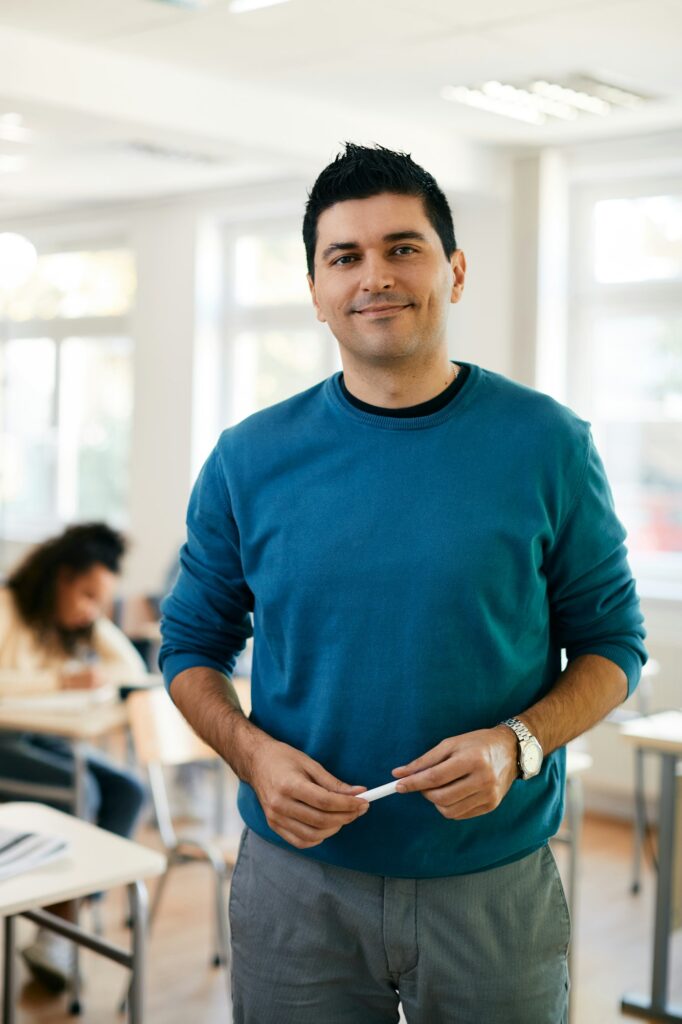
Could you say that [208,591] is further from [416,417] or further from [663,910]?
[663,910]

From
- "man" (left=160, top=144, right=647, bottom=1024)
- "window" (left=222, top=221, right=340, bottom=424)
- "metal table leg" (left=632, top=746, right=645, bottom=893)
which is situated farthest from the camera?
"window" (left=222, top=221, right=340, bottom=424)

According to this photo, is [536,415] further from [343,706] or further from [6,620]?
[6,620]

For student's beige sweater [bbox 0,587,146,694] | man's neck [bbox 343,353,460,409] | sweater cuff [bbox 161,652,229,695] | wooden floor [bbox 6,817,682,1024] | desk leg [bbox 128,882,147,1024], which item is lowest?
wooden floor [bbox 6,817,682,1024]

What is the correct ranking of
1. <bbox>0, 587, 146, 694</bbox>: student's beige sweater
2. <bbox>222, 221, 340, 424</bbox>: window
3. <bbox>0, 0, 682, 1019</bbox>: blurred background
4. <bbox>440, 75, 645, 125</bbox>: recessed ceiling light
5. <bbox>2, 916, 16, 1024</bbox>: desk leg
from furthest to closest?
<bbox>222, 221, 340, 424</bbox>: window < <bbox>440, 75, 645, 125</bbox>: recessed ceiling light < <bbox>0, 0, 682, 1019</bbox>: blurred background < <bbox>0, 587, 146, 694</bbox>: student's beige sweater < <bbox>2, 916, 16, 1024</bbox>: desk leg

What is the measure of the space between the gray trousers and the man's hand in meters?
0.15

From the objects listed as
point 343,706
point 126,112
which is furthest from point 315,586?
point 126,112

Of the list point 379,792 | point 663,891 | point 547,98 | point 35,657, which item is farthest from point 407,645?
point 547,98

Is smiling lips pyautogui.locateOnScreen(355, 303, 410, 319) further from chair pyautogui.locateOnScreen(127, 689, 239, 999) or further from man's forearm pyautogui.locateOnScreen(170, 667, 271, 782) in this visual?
chair pyautogui.locateOnScreen(127, 689, 239, 999)

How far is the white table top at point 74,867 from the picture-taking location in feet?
6.63

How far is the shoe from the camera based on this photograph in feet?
11.5

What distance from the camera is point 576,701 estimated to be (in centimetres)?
145

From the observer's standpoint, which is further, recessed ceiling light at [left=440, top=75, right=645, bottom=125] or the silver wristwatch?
recessed ceiling light at [left=440, top=75, right=645, bottom=125]

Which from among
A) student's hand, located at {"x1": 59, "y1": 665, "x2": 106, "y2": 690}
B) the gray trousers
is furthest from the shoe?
the gray trousers

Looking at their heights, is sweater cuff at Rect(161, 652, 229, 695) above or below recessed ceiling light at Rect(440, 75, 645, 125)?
below
